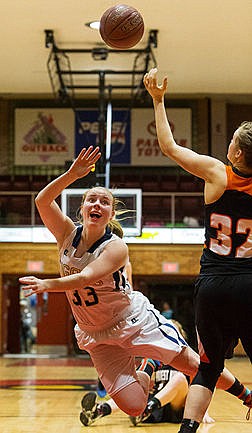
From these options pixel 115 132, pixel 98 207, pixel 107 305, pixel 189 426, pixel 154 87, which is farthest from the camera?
pixel 115 132

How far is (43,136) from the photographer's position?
17.9 meters

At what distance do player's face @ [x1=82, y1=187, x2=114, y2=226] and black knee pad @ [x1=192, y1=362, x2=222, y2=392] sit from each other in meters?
1.04

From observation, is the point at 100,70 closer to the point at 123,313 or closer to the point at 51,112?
the point at 51,112

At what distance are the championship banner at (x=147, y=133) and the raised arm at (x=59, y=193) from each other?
1339cm

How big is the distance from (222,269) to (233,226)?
0.22 m

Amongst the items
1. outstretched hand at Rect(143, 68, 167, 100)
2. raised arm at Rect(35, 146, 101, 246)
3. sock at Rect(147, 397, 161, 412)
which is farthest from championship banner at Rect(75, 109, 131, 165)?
outstretched hand at Rect(143, 68, 167, 100)

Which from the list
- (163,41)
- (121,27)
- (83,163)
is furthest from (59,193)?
(163,41)

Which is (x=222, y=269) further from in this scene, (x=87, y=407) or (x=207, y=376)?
(x=87, y=407)

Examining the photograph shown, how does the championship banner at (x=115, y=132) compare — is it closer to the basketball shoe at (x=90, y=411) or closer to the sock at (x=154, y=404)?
the basketball shoe at (x=90, y=411)

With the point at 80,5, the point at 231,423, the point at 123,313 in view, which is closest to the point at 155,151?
the point at 80,5

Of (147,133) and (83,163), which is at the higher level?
(147,133)

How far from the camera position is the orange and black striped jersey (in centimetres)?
389

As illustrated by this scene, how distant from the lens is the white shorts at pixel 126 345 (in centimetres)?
459

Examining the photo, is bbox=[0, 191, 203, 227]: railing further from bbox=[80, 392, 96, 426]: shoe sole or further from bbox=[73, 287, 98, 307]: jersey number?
bbox=[73, 287, 98, 307]: jersey number
